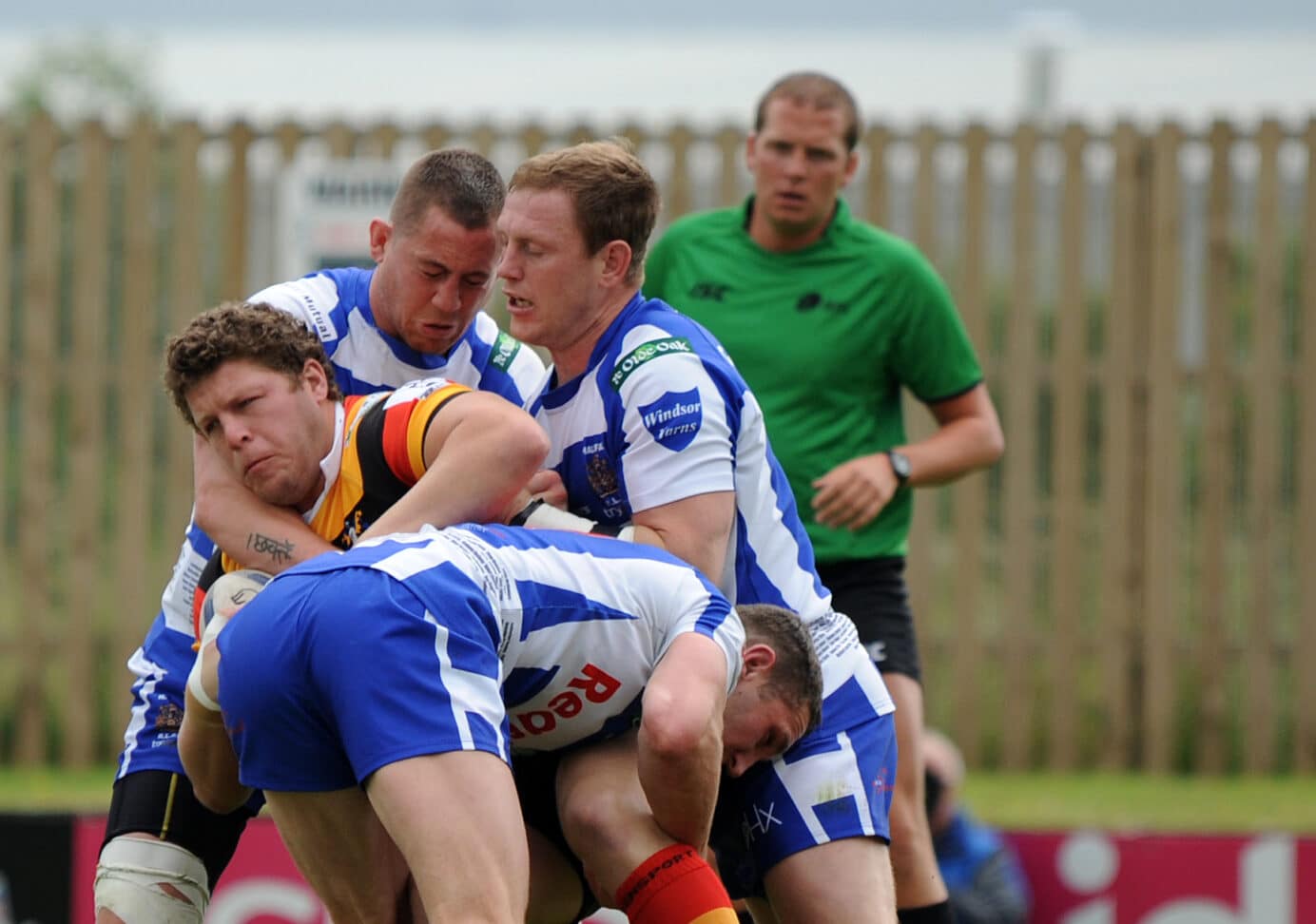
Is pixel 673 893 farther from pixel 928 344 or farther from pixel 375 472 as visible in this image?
pixel 928 344

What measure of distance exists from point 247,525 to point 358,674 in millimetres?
660

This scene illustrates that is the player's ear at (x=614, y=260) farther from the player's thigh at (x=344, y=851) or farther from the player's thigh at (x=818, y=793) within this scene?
the player's thigh at (x=344, y=851)

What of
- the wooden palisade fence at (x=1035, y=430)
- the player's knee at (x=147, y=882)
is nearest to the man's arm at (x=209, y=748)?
the player's knee at (x=147, y=882)

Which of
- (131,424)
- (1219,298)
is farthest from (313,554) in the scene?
(1219,298)

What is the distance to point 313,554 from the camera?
345cm

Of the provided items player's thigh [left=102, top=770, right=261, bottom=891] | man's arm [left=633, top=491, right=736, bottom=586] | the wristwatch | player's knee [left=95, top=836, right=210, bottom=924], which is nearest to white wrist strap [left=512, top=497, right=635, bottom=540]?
man's arm [left=633, top=491, right=736, bottom=586]

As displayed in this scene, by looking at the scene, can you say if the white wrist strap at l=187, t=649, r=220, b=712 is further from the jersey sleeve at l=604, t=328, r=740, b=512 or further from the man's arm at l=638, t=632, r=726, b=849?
the jersey sleeve at l=604, t=328, r=740, b=512

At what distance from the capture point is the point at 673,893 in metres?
3.33

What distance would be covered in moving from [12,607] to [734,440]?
6.27 m

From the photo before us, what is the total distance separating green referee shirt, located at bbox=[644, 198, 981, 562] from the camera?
506cm

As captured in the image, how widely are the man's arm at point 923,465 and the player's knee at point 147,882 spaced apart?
1.78 meters

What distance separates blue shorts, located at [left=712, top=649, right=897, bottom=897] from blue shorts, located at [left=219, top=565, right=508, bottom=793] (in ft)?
2.95

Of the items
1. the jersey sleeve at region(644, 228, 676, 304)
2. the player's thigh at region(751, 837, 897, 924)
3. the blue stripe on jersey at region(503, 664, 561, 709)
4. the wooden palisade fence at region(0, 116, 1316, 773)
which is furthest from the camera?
the wooden palisade fence at region(0, 116, 1316, 773)

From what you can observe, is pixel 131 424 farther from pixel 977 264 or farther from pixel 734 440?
pixel 734 440
